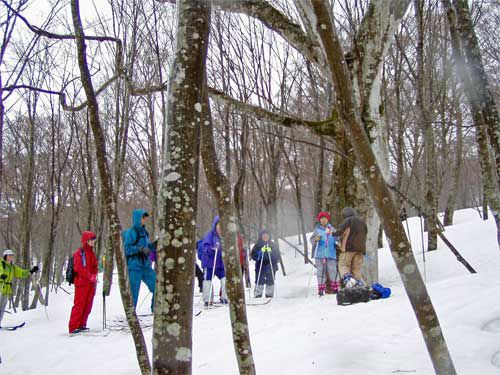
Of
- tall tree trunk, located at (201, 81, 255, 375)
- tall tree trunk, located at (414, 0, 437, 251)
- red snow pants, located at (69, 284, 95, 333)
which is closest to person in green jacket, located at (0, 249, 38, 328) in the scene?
red snow pants, located at (69, 284, 95, 333)

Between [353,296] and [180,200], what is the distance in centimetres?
466

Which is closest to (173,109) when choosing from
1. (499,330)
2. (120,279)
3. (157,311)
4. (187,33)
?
(187,33)

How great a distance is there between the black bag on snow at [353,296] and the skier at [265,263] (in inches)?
121

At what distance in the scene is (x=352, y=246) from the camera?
6.59 meters

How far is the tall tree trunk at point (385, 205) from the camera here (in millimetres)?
2314

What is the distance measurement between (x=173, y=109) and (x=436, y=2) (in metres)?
10.8

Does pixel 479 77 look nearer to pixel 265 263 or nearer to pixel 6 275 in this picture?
pixel 265 263

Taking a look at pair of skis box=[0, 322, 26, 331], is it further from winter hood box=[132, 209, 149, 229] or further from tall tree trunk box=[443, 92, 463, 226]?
tall tree trunk box=[443, 92, 463, 226]

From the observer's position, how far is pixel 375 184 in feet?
8.16

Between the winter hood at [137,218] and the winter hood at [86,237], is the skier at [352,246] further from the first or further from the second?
the winter hood at [86,237]

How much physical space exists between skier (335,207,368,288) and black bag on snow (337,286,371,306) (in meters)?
0.38

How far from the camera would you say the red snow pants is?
6762 millimetres

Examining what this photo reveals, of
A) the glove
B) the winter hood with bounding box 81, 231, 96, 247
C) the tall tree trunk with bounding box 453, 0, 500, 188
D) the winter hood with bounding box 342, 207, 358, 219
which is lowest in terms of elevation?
the glove

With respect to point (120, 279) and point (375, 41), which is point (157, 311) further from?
point (375, 41)
